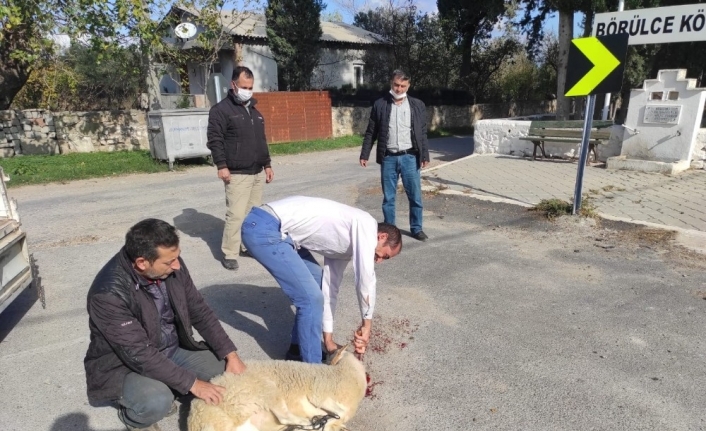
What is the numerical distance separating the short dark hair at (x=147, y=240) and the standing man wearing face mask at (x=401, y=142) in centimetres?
390

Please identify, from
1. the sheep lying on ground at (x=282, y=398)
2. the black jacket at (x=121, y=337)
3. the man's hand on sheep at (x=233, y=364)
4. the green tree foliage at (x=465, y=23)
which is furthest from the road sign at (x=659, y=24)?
the green tree foliage at (x=465, y=23)

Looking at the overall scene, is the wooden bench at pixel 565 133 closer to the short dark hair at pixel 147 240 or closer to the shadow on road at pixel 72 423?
the short dark hair at pixel 147 240

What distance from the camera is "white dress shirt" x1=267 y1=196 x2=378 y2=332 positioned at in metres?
2.66

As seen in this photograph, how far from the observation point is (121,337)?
2.21 metres

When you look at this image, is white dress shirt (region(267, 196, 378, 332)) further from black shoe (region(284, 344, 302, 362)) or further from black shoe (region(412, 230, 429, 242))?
black shoe (region(412, 230, 429, 242))

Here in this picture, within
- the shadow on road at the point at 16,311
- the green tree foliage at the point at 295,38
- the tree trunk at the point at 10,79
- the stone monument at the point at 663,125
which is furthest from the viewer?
the green tree foliage at the point at 295,38

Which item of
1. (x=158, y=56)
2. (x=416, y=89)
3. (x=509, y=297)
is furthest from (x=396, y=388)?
(x=416, y=89)

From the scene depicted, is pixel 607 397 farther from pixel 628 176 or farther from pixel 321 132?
pixel 321 132

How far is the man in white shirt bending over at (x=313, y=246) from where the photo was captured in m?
2.69

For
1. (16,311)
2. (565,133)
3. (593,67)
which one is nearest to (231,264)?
(16,311)

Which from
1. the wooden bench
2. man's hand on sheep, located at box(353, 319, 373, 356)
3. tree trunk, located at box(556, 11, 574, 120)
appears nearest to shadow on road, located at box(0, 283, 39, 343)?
man's hand on sheep, located at box(353, 319, 373, 356)

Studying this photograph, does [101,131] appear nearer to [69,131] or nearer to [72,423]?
[69,131]

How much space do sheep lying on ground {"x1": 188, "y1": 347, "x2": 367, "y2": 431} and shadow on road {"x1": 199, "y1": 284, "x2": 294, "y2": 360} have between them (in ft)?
3.45

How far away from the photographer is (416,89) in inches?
898
